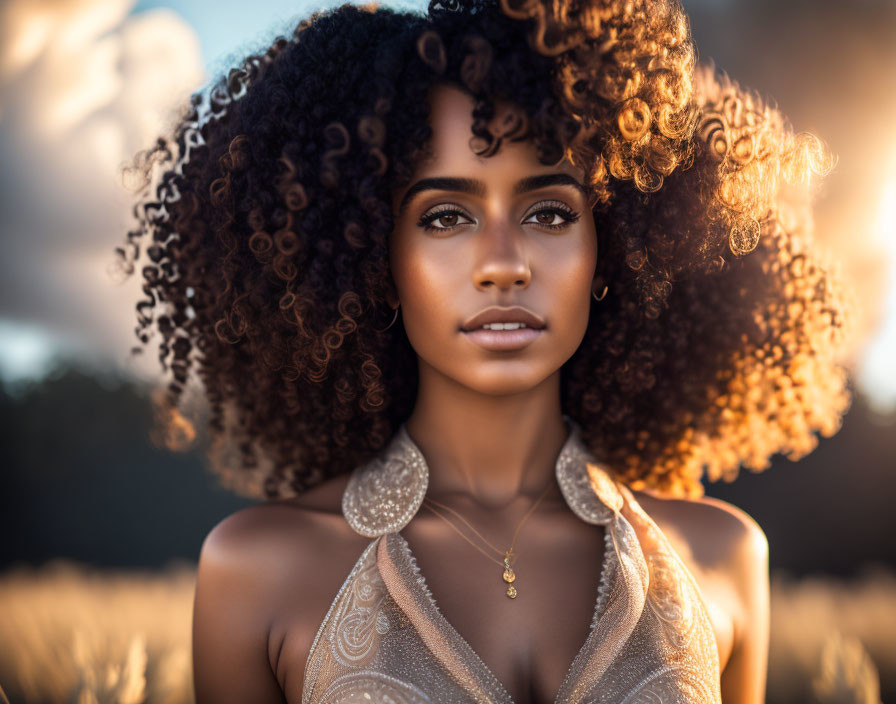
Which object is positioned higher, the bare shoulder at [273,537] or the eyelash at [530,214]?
the eyelash at [530,214]

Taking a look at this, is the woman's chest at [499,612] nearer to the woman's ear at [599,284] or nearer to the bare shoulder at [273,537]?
the bare shoulder at [273,537]

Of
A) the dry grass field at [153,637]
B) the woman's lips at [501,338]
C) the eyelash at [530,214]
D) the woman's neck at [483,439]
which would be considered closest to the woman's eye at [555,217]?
the eyelash at [530,214]

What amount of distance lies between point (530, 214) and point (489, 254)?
A: 0.69 feet

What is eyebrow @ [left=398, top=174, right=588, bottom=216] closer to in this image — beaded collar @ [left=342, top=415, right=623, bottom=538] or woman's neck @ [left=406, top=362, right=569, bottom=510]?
woman's neck @ [left=406, top=362, right=569, bottom=510]

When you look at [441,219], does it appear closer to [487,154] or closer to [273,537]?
[487,154]

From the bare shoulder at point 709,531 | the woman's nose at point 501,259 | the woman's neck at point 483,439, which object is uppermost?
the woman's nose at point 501,259

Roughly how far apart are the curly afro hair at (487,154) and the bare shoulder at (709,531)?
357 millimetres

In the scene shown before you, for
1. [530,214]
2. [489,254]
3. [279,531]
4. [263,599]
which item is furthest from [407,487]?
[530,214]

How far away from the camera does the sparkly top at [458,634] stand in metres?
2.10

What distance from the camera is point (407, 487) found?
2.48 m

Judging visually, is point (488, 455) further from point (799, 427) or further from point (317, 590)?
point (799, 427)

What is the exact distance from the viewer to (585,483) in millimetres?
2578

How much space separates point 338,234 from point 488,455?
2.78 feet

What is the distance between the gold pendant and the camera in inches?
91.0
